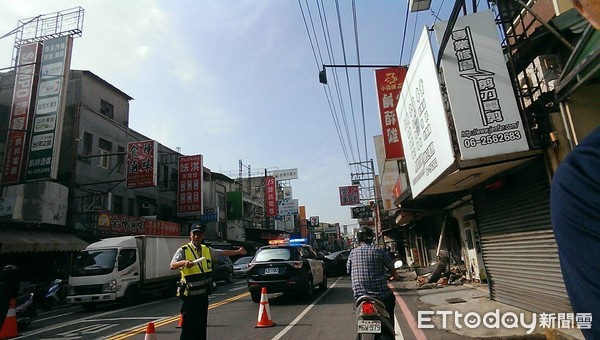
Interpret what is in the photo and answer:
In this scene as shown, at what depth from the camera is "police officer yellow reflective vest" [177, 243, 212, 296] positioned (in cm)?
524

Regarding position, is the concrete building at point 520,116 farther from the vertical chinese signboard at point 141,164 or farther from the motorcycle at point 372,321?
the vertical chinese signboard at point 141,164

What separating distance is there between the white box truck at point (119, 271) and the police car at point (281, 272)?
16.6ft

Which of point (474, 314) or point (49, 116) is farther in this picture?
point (49, 116)

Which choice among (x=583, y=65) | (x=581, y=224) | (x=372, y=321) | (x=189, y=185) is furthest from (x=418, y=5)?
(x=189, y=185)

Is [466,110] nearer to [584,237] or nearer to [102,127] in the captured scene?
[584,237]

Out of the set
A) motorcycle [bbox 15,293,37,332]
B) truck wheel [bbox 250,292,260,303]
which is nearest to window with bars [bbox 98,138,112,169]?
A: motorcycle [bbox 15,293,37,332]

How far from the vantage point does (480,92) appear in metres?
6.53

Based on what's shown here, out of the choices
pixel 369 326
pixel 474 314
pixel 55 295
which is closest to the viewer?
pixel 369 326

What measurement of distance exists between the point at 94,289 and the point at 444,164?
12.2m

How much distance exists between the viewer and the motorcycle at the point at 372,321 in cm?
408

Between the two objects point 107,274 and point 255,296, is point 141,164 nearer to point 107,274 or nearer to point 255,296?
point 107,274

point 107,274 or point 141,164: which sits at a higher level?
point 141,164

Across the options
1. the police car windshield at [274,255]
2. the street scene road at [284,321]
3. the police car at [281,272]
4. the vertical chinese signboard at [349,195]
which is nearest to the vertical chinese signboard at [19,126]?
the street scene road at [284,321]

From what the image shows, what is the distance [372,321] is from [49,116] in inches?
680
